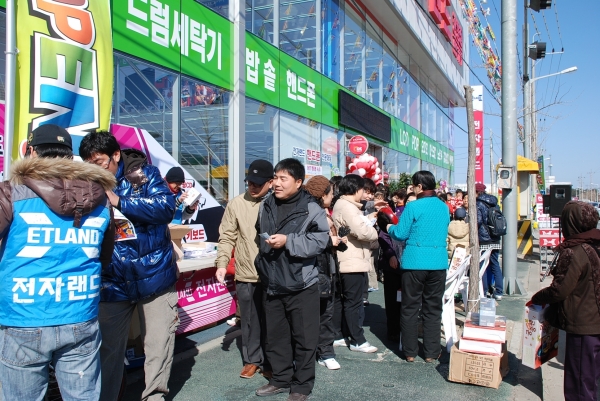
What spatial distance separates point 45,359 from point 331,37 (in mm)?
12882

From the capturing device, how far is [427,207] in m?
4.58

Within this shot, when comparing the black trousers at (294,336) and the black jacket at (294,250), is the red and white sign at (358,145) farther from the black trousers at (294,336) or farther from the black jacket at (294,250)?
the black trousers at (294,336)

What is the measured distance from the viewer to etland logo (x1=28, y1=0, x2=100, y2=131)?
4.50 metres

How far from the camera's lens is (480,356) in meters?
4.11

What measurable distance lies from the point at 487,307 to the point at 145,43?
5.79 metres

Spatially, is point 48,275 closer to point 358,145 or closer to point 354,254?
point 354,254

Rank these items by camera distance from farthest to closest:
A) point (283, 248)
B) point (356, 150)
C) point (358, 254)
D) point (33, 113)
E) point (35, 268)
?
point (356, 150)
point (358, 254)
point (33, 113)
point (283, 248)
point (35, 268)

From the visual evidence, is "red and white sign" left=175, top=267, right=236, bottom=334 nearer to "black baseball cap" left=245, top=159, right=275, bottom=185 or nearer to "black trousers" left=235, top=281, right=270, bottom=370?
"black trousers" left=235, top=281, right=270, bottom=370

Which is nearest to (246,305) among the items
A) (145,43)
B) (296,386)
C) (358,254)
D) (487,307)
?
(296,386)

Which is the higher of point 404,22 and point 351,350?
point 404,22

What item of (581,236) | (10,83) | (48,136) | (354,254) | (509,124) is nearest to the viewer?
(48,136)

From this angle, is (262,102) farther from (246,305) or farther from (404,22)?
(404,22)

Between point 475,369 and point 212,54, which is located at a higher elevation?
point 212,54


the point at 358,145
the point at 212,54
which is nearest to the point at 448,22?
the point at 358,145
